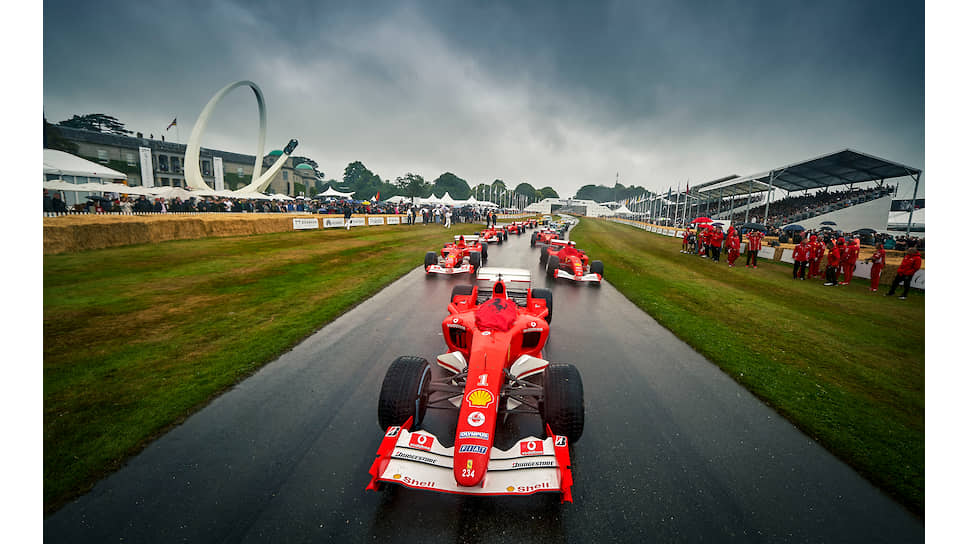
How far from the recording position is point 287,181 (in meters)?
86.2

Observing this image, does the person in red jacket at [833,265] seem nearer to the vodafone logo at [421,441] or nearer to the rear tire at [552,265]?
the rear tire at [552,265]

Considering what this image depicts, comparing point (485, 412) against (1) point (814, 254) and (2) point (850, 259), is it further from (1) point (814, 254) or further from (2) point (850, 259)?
(1) point (814, 254)

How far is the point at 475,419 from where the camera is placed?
9.61 feet

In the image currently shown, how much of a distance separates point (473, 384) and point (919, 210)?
6361 centimetres

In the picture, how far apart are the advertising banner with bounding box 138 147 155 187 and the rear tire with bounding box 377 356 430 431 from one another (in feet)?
278

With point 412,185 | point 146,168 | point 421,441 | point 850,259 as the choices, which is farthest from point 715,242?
point 412,185

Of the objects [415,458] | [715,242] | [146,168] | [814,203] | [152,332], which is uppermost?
[146,168]

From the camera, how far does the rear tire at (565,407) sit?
3.28 meters

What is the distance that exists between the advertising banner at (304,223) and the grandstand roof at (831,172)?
A: 118 feet

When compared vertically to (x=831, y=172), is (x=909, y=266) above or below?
below

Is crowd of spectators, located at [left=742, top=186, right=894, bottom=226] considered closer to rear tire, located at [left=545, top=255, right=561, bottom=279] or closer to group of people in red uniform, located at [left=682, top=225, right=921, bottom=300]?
group of people in red uniform, located at [left=682, top=225, right=921, bottom=300]

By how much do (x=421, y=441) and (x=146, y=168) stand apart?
87767mm

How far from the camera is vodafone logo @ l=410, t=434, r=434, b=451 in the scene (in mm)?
2902

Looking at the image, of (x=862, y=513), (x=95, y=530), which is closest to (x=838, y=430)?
(x=862, y=513)
